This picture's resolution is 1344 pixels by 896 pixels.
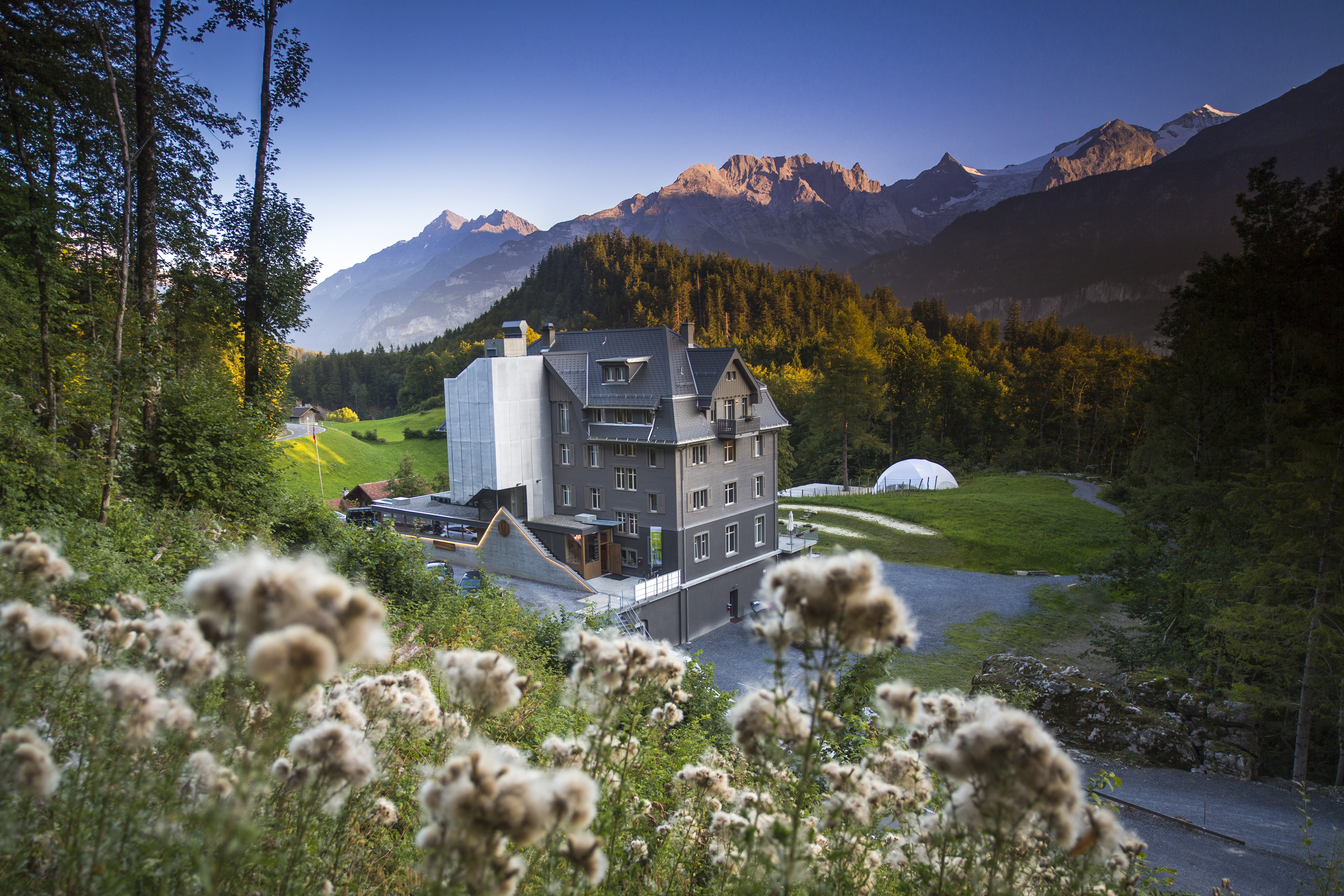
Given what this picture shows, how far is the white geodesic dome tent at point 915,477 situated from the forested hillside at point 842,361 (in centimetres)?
314

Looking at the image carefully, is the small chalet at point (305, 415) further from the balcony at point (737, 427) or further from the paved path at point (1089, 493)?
the paved path at point (1089, 493)

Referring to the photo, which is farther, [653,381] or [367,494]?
[367,494]

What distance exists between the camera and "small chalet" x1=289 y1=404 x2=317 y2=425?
75562mm

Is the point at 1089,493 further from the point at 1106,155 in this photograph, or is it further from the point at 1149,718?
the point at 1106,155

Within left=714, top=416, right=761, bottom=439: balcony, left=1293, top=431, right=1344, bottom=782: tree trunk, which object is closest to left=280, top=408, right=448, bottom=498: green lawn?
left=714, top=416, right=761, bottom=439: balcony

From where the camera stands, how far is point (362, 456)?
68250 millimetres

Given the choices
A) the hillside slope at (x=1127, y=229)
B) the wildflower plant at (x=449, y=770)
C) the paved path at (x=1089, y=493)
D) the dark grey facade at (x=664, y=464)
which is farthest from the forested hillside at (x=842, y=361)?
the wildflower plant at (x=449, y=770)

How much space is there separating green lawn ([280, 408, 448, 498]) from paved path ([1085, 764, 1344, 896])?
153 ft

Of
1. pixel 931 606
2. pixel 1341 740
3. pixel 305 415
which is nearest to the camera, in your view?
pixel 1341 740

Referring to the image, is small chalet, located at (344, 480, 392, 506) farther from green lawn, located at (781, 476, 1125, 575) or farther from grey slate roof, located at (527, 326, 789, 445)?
green lawn, located at (781, 476, 1125, 575)

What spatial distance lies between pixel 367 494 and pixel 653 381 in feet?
104

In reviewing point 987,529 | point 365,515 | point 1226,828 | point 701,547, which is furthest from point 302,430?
point 1226,828

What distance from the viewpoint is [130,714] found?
192 cm

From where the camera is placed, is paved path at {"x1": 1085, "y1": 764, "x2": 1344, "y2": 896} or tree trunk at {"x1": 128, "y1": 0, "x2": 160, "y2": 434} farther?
tree trunk at {"x1": 128, "y1": 0, "x2": 160, "y2": 434}
